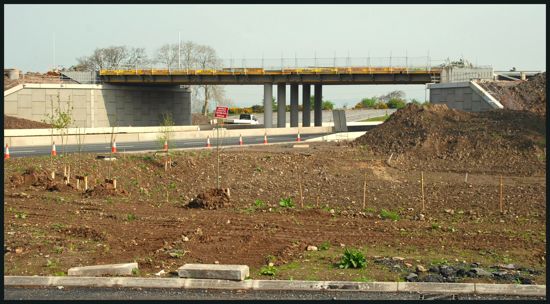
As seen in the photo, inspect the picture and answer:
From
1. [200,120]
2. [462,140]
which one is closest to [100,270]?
[462,140]

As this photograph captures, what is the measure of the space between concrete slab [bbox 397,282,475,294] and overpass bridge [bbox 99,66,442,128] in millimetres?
53197

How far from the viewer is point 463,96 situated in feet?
189

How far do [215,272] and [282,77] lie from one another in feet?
186

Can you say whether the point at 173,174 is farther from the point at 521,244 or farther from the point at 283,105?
the point at 283,105

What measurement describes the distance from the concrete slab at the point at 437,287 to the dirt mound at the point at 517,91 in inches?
1737

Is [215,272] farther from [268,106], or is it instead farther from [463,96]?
[268,106]

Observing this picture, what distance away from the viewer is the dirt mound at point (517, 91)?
5372 centimetres

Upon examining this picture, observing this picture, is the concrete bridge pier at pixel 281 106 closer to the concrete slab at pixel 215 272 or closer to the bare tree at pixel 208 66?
the bare tree at pixel 208 66

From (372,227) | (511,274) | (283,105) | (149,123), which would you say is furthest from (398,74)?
A: (511,274)

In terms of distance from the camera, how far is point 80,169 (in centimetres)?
2658

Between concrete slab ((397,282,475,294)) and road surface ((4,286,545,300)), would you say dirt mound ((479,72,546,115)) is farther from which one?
road surface ((4,286,545,300))

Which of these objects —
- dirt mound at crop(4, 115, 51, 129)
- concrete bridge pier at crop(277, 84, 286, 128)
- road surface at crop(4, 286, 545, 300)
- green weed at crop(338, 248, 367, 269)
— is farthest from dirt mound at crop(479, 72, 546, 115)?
road surface at crop(4, 286, 545, 300)
